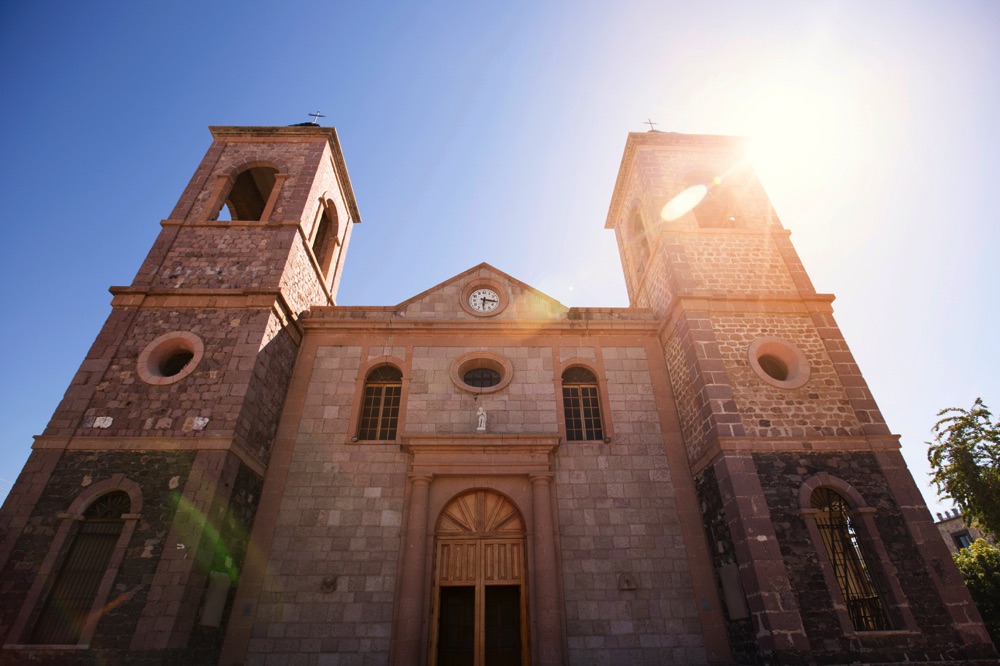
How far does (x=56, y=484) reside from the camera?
9.52 m

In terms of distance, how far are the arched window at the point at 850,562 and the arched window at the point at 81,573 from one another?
1337cm

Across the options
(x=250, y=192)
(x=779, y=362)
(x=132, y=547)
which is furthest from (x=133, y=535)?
(x=779, y=362)

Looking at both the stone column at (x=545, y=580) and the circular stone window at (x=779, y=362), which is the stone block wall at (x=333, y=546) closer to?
the stone column at (x=545, y=580)

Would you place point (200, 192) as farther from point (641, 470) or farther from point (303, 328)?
point (641, 470)

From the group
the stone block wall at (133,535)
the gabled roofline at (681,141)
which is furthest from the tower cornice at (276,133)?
the stone block wall at (133,535)

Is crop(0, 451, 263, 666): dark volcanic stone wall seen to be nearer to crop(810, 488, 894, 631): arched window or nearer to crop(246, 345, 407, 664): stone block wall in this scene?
crop(246, 345, 407, 664): stone block wall

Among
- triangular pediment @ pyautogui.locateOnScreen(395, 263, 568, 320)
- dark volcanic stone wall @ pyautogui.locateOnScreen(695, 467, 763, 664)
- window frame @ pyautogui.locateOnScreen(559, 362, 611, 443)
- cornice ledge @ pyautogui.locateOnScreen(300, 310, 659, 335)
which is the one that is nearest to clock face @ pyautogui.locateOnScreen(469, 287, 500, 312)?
triangular pediment @ pyautogui.locateOnScreen(395, 263, 568, 320)

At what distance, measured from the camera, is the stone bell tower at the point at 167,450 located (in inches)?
334

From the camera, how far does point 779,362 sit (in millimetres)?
12164

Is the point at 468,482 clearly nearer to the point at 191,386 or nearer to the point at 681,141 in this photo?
the point at 191,386

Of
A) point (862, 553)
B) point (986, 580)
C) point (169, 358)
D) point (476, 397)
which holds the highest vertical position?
point (169, 358)

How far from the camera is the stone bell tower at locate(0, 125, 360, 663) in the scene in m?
8.49

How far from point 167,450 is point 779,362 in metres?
13.7

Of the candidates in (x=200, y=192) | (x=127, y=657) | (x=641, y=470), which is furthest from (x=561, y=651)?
(x=200, y=192)
